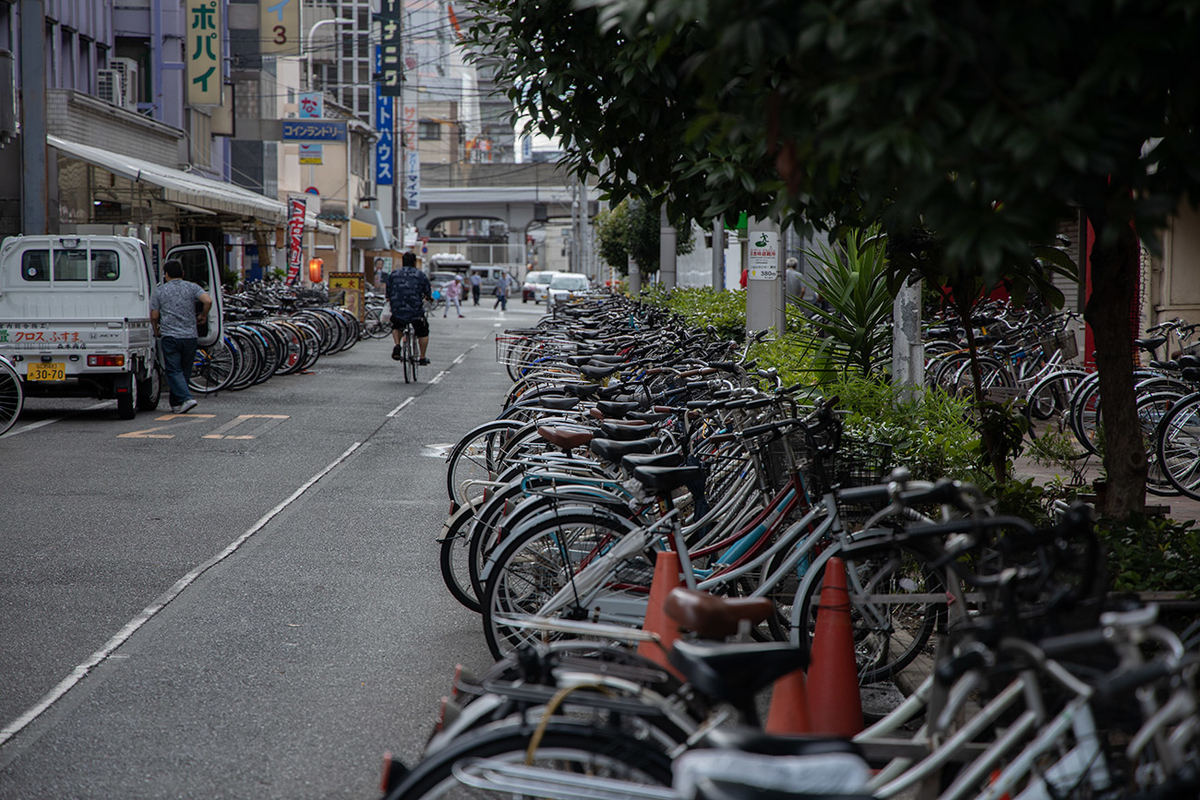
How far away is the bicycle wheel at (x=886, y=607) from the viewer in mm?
4578

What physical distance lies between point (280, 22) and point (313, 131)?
343cm

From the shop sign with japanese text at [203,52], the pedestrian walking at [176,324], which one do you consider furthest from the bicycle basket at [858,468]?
the shop sign with japanese text at [203,52]

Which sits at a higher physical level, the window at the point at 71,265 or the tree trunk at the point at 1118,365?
the window at the point at 71,265

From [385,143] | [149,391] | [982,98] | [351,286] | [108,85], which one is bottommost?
[149,391]

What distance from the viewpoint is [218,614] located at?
6.25 m

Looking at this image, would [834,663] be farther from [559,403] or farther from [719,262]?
[719,262]

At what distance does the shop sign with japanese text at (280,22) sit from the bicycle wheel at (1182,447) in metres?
28.1

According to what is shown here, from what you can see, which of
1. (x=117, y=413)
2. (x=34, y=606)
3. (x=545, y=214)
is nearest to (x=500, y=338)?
(x=117, y=413)

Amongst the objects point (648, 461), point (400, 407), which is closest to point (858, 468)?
point (648, 461)

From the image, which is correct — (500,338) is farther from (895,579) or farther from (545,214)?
(545,214)

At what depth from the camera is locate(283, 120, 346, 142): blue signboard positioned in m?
34.4

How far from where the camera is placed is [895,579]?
5.06 m

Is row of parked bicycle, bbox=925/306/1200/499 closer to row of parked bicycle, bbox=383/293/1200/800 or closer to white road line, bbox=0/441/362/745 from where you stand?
row of parked bicycle, bbox=383/293/1200/800

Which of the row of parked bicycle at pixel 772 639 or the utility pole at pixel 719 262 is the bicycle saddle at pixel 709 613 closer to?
the row of parked bicycle at pixel 772 639
